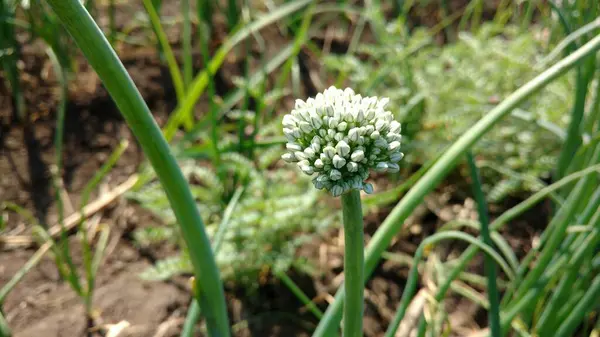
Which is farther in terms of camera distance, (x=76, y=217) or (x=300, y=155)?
(x=76, y=217)

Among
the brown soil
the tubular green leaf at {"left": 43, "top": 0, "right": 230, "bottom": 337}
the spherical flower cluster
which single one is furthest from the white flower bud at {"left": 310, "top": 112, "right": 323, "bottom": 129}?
the brown soil

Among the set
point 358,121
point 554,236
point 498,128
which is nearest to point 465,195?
point 498,128

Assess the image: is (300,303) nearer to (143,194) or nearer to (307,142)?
(143,194)

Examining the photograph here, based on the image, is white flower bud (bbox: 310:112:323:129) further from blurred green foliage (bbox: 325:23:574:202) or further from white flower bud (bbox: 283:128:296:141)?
blurred green foliage (bbox: 325:23:574:202)

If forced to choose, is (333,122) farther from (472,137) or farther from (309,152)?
(472,137)

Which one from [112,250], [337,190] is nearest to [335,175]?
[337,190]

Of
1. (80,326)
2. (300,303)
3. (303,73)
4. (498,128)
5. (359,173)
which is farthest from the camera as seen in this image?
(303,73)
